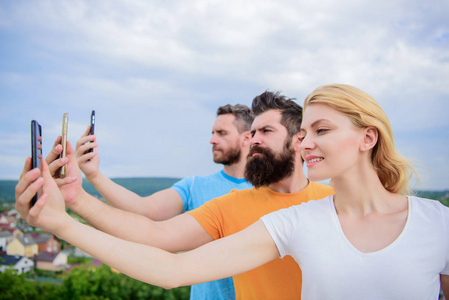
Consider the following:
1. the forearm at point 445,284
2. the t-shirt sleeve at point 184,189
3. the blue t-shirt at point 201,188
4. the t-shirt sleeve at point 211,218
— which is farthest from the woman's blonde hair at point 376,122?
the t-shirt sleeve at point 184,189

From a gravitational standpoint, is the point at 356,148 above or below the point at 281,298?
above

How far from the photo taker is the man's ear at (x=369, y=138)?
2213 millimetres

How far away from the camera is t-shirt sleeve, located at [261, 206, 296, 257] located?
2.08 m

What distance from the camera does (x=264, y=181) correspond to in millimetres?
3076

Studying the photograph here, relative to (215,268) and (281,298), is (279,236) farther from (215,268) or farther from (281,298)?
(281,298)

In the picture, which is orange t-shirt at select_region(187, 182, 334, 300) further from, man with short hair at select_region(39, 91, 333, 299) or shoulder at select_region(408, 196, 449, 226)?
shoulder at select_region(408, 196, 449, 226)

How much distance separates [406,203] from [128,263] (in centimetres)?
166

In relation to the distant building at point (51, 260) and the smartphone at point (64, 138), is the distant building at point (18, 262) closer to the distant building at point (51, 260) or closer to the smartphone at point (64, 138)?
the distant building at point (51, 260)

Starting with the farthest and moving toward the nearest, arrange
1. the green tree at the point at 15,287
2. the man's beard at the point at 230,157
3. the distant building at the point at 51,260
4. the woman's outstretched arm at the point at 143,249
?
the distant building at the point at 51,260, the green tree at the point at 15,287, the man's beard at the point at 230,157, the woman's outstretched arm at the point at 143,249

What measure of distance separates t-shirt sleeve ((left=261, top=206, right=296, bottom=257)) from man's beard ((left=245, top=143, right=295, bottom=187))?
933mm

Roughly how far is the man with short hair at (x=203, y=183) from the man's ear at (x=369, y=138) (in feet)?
6.46

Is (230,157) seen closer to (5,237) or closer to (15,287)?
(15,287)

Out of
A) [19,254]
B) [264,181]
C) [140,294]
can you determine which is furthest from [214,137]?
[19,254]

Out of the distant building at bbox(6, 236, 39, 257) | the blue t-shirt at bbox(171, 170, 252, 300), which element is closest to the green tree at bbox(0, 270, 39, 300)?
the distant building at bbox(6, 236, 39, 257)
